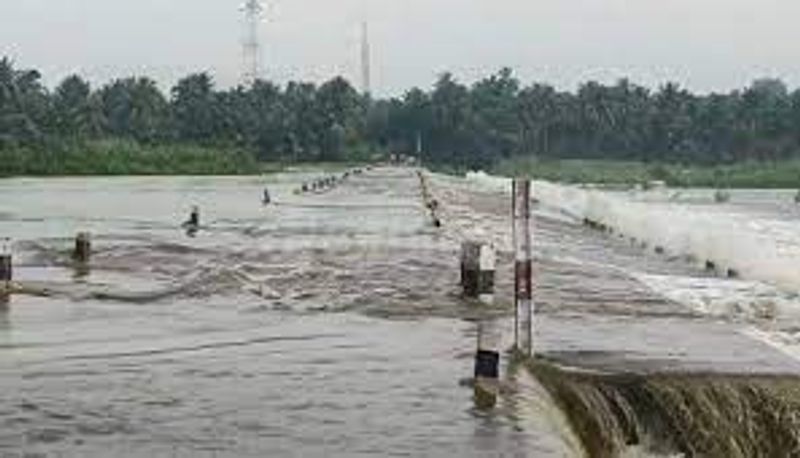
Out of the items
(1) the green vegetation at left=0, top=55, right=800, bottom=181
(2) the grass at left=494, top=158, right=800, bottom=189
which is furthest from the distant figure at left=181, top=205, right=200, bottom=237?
(2) the grass at left=494, top=158, right=800, bottom=189

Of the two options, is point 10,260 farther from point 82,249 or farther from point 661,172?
point 661,172

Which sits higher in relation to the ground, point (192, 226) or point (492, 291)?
point (492, 291)

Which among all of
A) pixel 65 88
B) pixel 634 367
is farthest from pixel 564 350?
pixel 65 88

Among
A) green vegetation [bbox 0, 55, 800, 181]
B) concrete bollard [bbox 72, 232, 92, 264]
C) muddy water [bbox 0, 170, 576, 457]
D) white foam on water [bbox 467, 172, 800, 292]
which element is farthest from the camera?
green vegetation [bbox 0, 55, 800, 181]

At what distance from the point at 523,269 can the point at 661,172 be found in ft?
439

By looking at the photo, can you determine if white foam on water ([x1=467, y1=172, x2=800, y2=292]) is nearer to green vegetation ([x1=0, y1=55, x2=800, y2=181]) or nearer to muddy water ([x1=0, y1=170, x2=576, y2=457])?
muddy water ([x1=0, y1=170, x2=576, y2=457])

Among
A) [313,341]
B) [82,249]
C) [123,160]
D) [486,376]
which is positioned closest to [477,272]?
[313,341]

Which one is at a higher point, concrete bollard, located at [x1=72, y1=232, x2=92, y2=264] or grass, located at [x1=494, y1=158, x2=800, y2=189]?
concrete bollard, located at [x1=72, y1=232, x2=92, y2=264]

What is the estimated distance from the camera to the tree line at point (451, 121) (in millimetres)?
137625

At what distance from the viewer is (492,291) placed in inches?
739

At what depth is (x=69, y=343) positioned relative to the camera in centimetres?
1388

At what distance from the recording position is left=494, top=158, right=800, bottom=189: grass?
136 meters

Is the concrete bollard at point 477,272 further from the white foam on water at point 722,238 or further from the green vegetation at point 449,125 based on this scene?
the green vegetation at point 449,125

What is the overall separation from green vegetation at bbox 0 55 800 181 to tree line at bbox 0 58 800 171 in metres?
0.11
